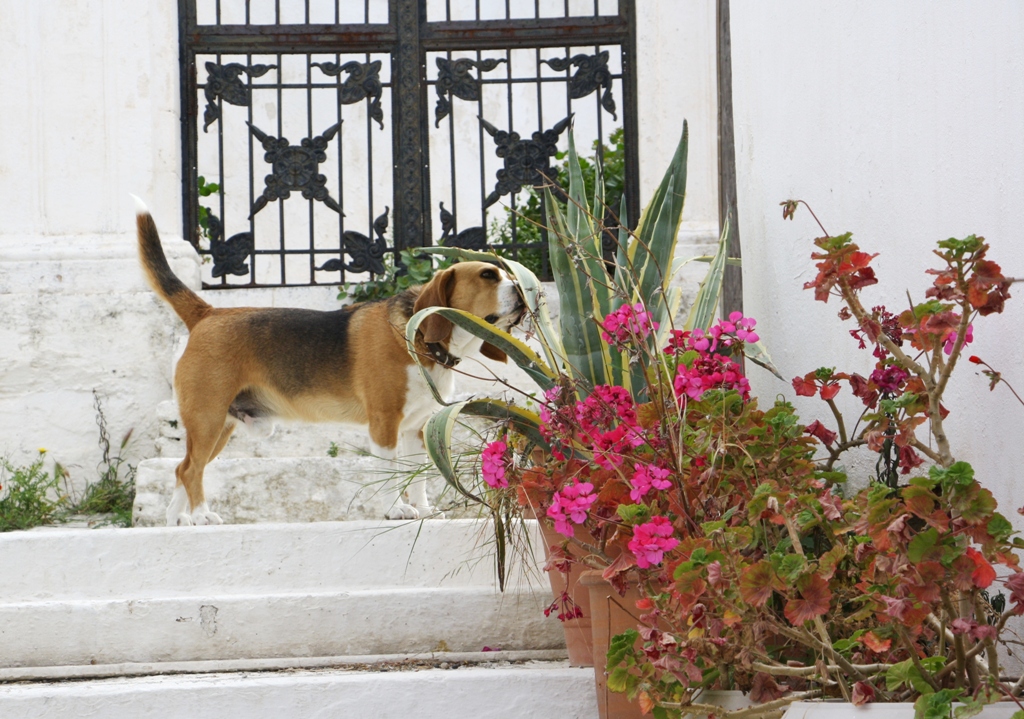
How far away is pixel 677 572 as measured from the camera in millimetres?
1345

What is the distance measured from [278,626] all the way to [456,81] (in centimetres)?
376

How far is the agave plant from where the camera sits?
7.61ft

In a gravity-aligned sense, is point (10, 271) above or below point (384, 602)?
above

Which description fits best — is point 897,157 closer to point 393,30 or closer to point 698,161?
point 698,161

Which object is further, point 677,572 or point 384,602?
point 384,602

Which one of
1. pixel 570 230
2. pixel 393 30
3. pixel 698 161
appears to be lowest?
pixel 570 230

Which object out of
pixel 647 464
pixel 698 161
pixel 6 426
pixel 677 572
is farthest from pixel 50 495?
pixel 677 572

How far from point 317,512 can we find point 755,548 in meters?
2.43

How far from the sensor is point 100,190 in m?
5.11

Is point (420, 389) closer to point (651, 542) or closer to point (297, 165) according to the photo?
point (651, 542)

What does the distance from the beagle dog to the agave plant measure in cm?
58

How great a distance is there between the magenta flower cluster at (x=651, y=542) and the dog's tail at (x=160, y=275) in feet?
8.53

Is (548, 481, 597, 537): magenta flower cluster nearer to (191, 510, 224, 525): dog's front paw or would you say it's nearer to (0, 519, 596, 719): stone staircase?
(0, 519, 596, 719): stone staircase

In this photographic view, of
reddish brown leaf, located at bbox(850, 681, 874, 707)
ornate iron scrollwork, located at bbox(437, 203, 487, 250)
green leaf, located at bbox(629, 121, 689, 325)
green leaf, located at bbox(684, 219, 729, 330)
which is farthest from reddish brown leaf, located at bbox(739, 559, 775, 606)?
ornate iron scrollwork, located at bbox(437, 203, 487, 250)
